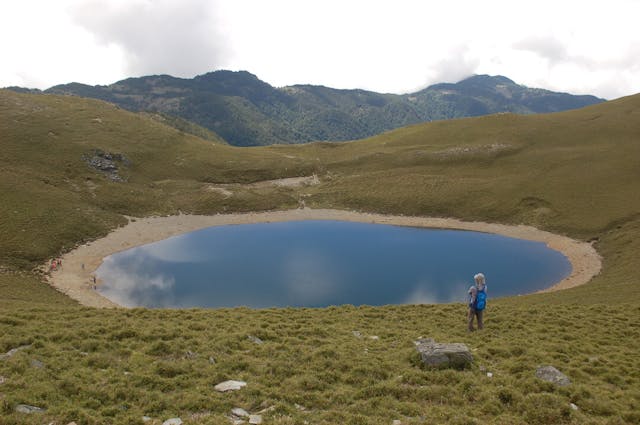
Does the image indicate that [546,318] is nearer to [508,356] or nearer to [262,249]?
[508,356]

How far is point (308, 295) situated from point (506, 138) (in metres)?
95.6

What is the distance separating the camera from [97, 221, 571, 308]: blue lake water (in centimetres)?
4803

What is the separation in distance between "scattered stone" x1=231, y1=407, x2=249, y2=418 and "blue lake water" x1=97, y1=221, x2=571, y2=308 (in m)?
30.5

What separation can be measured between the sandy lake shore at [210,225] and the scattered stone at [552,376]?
38.6 metres

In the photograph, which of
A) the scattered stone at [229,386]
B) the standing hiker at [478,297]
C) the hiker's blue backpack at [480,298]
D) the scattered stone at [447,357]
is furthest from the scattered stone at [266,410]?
the hiker's blue backpack at [480,298]

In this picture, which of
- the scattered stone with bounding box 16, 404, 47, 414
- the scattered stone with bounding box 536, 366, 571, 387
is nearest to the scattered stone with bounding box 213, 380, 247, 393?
the scattered stone with bounding box 16, 404, 47, 414

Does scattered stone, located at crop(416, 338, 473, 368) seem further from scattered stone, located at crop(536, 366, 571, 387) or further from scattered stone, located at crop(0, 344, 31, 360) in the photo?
scattered stone, located at crop(0, 344, 31, 360)

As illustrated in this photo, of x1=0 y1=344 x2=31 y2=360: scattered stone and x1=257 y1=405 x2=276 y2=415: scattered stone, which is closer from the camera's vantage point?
x1=257 y1=405 x2=276 y2=415: scattered stone

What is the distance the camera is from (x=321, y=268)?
59.1 meters

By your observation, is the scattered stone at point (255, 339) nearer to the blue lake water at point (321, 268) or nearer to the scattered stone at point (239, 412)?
the scattered stone at point (239, 412)

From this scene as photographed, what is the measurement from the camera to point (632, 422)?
45.4 feet

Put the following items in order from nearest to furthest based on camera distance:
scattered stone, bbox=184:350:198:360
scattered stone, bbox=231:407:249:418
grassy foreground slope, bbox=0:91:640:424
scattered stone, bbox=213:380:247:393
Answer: scattered stone, bbox=231:407:249:418, grassy foreground slope, bbox=0:91:640:424, scattered stone, bbox=213:380:247:393, scattered stone, bbox=184:350:198:360

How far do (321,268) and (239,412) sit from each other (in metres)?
45.7

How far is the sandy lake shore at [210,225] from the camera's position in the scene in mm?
51812
